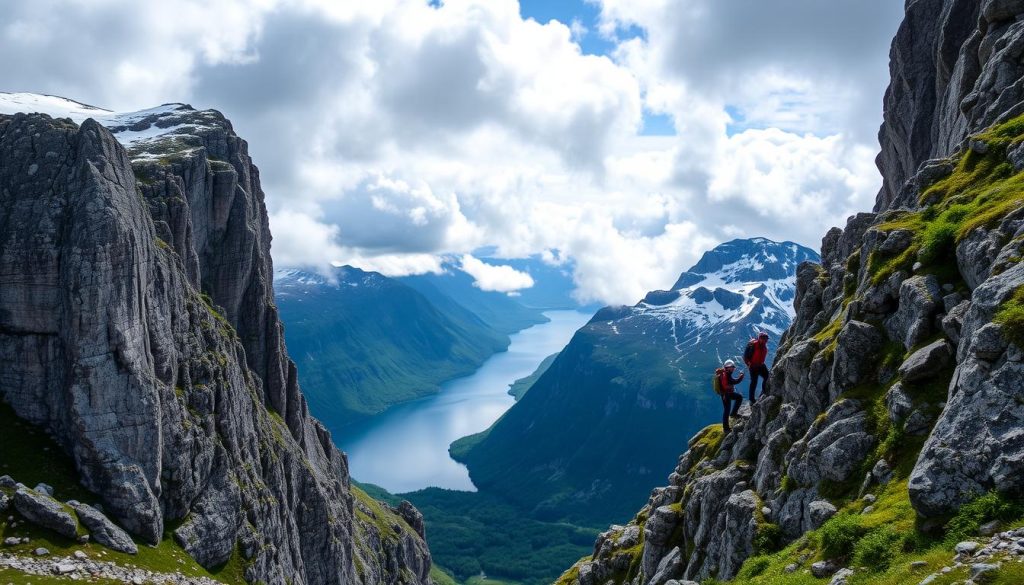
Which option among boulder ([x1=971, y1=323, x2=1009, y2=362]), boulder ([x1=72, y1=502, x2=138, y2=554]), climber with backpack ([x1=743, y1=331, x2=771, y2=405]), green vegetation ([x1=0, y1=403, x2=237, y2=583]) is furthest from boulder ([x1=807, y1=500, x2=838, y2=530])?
boulder ([x1=72, y1=502, x2=138, y2=554])

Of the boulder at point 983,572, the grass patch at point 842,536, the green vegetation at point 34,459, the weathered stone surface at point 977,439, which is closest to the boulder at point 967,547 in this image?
the boulder at point 983,572

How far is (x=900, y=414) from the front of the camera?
79.7 ft

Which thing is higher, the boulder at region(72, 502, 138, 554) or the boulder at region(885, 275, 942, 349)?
the boulder at region(885, 275, 942, 349)

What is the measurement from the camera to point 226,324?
106438mm

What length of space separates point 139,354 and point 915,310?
7285 cm

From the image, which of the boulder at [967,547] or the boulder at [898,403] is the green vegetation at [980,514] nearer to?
the boulder at [967,547]

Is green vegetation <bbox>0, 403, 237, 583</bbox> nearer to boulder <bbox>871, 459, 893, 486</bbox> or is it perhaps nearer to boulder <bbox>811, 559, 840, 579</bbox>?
boulder <bbox>811, 559, 840, 579</bbox>

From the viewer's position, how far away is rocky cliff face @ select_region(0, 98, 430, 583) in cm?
6712

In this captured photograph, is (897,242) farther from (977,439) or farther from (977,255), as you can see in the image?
(977,439)

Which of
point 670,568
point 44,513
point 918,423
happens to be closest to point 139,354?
point 44,513

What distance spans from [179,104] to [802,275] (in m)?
157

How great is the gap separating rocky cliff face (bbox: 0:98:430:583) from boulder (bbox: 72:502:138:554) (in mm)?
5557

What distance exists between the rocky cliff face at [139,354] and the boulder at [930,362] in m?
70.0

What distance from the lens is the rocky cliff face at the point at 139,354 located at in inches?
2643
